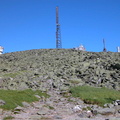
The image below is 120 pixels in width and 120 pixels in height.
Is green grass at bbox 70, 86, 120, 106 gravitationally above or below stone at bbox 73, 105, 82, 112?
above

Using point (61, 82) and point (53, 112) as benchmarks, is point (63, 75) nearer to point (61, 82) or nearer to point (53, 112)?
point (61, 82)

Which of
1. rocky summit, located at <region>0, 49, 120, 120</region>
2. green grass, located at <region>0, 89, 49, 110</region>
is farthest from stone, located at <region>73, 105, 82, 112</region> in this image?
green grass, located at <region>0, 89, 49, 110</region>

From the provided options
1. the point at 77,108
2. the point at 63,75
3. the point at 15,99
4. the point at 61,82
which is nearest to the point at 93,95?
the point at 77,108

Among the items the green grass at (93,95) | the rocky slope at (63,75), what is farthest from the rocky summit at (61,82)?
the green grass at (93,95)

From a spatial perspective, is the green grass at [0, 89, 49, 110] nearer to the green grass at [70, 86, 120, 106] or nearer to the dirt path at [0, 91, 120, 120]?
the dirt path at [0, 91, 120, 120]

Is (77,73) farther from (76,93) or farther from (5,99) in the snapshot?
(5,99)

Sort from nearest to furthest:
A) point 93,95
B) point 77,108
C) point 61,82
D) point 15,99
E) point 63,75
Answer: point 77,108 < point 15,99 < point 93,95 < point 61,82 < point 63,75

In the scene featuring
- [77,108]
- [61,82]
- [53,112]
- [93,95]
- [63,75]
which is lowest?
[53,112]

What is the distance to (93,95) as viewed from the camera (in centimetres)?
2005

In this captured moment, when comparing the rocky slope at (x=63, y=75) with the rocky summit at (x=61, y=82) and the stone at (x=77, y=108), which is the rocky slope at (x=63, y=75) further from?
the stone at (x=77, y=108)

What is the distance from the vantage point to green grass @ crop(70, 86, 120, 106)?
18.8 metres

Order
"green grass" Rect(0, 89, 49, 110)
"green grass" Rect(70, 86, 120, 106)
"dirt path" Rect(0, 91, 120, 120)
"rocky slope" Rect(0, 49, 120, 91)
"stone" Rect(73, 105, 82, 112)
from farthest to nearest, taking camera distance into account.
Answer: "rocky slope" Rect(0, 49, 120, 91), "green grass" Rect(70, 86, 120, 106), "stone" Rect(73, 105, 82, 112), "green grass" Rect(0, 89, 49, 110), "dirt path" Rect(0, 91, 120, 120)

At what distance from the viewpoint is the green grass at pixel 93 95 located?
18.8m

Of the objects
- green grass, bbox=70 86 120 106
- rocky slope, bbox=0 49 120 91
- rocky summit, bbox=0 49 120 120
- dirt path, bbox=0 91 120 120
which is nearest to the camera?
dirt path, bbox=0 91 120 120
